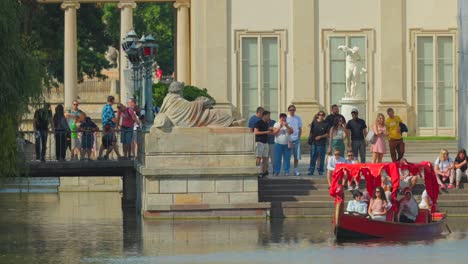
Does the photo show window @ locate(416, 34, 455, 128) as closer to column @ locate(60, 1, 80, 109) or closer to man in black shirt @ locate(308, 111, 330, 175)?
column @ locate(60, 1, 80, 109)

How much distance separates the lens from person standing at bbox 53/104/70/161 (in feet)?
141

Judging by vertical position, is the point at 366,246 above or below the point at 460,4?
below

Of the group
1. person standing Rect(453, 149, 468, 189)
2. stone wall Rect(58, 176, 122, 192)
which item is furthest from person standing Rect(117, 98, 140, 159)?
stone wall Rect(58, 176, 122, 192)

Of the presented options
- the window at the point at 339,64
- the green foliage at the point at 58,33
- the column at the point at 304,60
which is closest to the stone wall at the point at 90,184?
the green foliage at the point at 58,33

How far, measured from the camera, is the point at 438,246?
32.5m

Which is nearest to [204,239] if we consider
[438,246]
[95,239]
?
[95,239]

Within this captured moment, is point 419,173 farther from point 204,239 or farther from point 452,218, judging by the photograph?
point 204,239

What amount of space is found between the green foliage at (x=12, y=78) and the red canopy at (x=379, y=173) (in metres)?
6.43

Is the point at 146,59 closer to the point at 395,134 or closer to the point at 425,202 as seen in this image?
the point at 395,134

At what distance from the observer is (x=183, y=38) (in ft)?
211

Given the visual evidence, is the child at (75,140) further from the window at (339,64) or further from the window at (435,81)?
the window at (435,81)

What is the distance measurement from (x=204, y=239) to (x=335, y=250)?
332cm

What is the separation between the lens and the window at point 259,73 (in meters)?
59.6

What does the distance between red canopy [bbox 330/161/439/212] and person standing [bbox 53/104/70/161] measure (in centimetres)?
873
